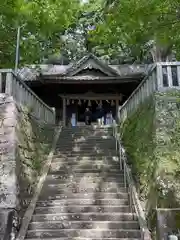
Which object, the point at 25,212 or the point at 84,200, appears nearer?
the point at 25,212

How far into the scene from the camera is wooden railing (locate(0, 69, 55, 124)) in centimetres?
922

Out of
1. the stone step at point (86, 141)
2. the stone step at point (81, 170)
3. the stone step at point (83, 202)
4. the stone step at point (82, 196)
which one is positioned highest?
the stone step at point (86, 141)

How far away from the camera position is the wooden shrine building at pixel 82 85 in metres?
17.4

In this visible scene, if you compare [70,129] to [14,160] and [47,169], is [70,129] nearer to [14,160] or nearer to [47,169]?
[47,169]

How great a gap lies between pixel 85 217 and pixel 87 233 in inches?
24.6

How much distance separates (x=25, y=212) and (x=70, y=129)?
6.71 metres

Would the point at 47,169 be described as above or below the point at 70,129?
below

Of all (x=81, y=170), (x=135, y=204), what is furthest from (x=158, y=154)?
(x=81, y=170)

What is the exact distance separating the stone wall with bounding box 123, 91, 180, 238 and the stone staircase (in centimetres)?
67

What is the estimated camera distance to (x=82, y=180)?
945 cm

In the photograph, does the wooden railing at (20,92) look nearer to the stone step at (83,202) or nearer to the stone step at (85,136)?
the stone step at (85,136)

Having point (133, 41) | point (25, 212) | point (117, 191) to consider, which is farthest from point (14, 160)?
point (133, 41)

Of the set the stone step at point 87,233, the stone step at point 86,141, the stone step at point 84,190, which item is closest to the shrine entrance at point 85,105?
the stone step at point 86,141

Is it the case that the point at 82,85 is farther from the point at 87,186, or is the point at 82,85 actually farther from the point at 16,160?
the point at 16,160
